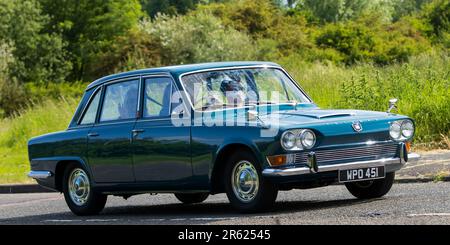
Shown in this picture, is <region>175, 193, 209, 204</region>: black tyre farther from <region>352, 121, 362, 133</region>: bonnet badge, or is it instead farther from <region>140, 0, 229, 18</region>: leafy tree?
<region>140, 0, 229, 18</region>: leafy tree

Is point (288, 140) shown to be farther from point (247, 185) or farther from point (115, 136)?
point (115, 136)

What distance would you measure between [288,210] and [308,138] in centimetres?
104

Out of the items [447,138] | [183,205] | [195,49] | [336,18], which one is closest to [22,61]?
[195,49]

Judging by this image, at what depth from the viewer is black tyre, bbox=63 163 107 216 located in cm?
1331

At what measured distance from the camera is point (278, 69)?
13016 mm

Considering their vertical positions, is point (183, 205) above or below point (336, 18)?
below

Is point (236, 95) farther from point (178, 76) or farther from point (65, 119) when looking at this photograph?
point (65, 119)

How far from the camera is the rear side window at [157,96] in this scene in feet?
40.6

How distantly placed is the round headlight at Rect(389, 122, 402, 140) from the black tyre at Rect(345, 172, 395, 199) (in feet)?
2.05

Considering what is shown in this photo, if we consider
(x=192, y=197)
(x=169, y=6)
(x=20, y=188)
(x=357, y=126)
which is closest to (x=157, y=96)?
(x=192, y=197)

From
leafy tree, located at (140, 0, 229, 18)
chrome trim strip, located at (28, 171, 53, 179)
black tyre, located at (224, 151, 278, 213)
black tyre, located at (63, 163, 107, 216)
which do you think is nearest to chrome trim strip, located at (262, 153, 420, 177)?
black tyre, located at (224, 151, 278, 213)

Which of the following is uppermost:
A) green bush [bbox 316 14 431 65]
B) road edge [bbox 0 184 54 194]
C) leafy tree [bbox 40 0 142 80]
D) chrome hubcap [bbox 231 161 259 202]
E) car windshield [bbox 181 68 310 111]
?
leafy tree [bbox 40 0 142 80]

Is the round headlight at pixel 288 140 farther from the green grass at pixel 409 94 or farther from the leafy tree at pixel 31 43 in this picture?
the leafy tree at pixel 31 43
